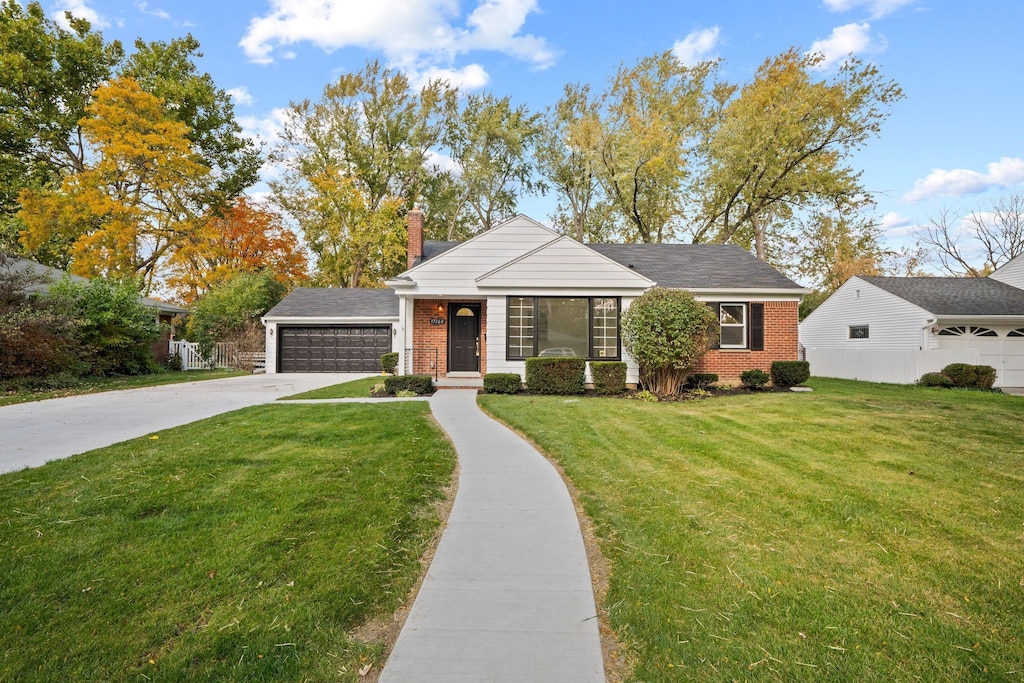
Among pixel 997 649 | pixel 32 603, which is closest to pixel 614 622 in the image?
pixel 997 649

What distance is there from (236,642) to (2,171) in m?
31.2

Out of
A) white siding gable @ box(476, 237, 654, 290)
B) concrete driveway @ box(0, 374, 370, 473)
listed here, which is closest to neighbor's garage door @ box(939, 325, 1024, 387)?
white siding gable @ box(476, 237, 654, 290)

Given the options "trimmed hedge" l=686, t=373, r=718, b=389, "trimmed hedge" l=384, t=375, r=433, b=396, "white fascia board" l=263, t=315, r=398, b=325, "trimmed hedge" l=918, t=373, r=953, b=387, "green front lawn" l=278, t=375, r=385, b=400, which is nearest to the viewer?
"green front lawn" l=278, t=375, r=385, b=400

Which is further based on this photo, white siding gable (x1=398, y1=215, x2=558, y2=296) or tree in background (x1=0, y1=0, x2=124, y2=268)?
tree in background (x1=0, y1=0, x2=124, y2=268)

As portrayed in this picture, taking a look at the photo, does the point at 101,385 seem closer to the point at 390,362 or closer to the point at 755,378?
the point at 390,362

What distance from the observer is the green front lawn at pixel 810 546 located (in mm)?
2365

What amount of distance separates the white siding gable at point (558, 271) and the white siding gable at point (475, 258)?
932 millimetres

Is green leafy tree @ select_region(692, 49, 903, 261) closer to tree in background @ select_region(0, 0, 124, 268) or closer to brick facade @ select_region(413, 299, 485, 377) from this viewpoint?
brick facade @ select_region(413, 299, 485, 377)

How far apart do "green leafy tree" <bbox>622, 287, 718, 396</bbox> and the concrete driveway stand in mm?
8703

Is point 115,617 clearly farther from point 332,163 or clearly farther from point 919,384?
point 332,163

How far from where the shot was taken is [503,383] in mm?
11891

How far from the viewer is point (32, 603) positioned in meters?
2.66

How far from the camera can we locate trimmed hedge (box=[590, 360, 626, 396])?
1184 cm

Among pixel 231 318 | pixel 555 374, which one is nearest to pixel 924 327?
pixel 555 374
